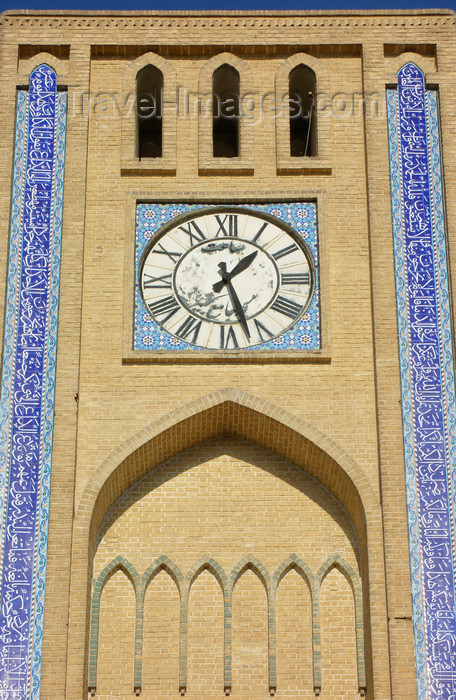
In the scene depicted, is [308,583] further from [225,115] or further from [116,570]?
[225,115]

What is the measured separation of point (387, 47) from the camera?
12695mm

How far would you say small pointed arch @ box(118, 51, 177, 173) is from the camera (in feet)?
40.1

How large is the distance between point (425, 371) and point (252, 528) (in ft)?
6.04

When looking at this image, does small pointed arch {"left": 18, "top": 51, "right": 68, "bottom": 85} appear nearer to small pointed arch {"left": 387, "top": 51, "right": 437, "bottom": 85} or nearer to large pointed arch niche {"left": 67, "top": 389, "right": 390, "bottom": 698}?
small pointed arch {"left": 387, "top": 51, "right": 437, "bottom": 85}

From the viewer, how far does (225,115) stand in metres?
12.9

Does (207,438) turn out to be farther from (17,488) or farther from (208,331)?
(17,488)

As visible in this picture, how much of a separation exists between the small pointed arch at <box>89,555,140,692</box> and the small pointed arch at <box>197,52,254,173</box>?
3.48m

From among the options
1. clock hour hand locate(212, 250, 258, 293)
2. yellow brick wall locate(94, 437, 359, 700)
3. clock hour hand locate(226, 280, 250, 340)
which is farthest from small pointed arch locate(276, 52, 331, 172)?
yellow brick wall locate(94, 437, 359, 700)

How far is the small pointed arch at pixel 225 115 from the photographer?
1226 cm

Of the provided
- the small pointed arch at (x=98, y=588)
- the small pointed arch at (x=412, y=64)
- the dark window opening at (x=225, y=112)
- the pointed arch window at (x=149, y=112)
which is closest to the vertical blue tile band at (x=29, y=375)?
the small pointed arch at (x=98, y=588)

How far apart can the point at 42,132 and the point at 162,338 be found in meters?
2.22

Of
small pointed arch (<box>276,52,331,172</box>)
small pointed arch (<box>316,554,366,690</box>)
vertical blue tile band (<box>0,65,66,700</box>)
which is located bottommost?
small pointed arch (<box>316,554,366,690</box>)

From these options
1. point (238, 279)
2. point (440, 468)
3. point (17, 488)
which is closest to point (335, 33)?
point (238, 279)

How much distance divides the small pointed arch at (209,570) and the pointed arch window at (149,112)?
A: 3648 millimetres
